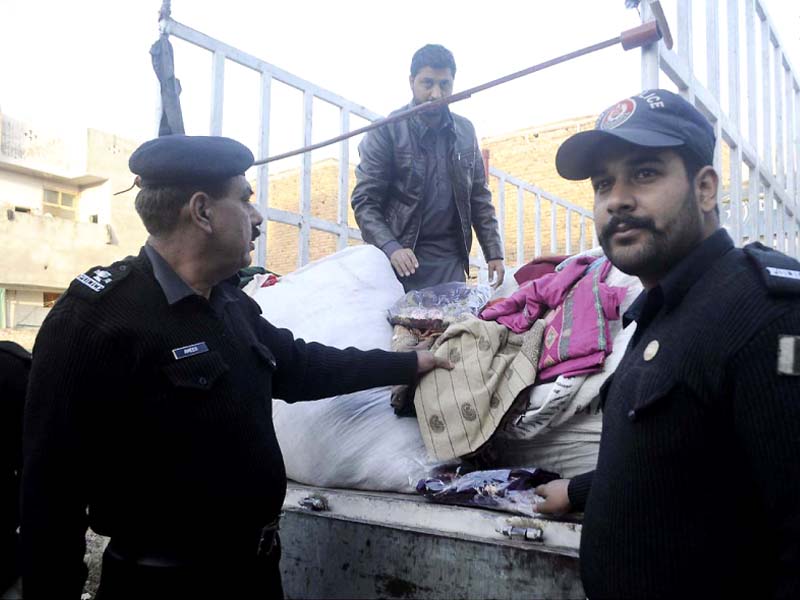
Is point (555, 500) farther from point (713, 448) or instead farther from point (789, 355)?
point (789, 355)

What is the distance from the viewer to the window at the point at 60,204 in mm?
21094

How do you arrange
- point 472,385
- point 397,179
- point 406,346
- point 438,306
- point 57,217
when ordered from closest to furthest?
point 472,385
point 406,346
point 438,306
point 397,179
point 57,217

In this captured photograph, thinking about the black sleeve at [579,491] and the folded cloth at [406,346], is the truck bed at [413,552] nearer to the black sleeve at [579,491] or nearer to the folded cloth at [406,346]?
the black sleeve at [579,491]

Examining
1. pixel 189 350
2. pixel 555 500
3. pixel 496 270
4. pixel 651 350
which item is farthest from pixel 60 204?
pixel 651 350

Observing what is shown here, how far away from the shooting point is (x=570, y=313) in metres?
1.81

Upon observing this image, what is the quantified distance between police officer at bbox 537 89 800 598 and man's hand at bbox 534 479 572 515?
0.28 metres

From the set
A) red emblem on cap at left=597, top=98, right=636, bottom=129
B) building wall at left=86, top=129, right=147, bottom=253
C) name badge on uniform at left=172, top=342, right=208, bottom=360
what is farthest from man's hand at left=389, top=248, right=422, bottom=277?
building wall at left=86, top=129, right=147, bottom=253

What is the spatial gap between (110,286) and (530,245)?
29.3 feet

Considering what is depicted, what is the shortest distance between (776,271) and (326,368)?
1.24 meters

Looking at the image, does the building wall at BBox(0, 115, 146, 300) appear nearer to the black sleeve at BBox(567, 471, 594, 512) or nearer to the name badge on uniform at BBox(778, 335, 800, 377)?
the black sleeve at BBox(567, 471, 594, 512)

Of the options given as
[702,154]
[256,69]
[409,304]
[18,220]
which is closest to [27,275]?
[18,220]

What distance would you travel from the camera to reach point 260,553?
1.46 m

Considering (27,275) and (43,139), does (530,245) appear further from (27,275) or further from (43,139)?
(43,139)

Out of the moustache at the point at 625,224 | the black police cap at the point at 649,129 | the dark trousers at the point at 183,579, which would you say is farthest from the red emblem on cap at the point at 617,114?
the dark trousers at the point at 183,579
